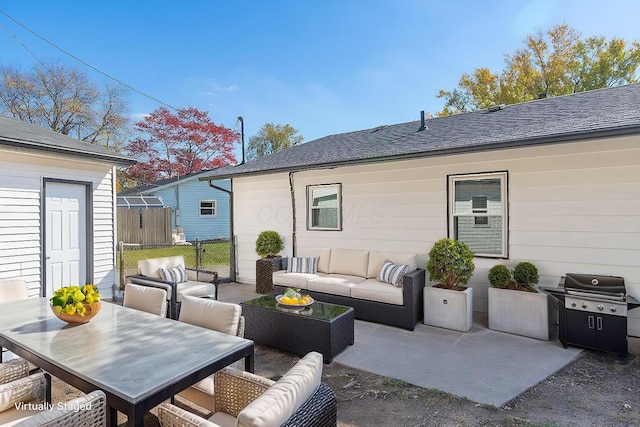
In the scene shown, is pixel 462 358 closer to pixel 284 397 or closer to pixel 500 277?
pixel 500 277

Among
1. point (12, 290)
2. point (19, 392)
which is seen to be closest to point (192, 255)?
point (12, 290)

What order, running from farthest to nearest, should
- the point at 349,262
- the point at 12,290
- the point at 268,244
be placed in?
the point at 268,244
the point at 349,262
the point at 12,290

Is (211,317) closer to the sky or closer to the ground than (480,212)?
closer to the ground

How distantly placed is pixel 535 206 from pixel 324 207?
3.73 m

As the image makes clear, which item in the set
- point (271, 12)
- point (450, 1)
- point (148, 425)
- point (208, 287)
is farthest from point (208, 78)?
point (148, 425)

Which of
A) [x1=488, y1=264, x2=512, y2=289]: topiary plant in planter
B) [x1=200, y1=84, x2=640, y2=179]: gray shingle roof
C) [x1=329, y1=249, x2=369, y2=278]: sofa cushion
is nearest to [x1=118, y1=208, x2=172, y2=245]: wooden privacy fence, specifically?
[x1=200, y1=84, x2=640, y2=179]: gray shingle roof

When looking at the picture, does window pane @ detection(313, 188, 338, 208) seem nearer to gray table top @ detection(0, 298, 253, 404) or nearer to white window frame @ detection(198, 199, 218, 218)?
gray table top @ detection(0, 298, 253, 404)

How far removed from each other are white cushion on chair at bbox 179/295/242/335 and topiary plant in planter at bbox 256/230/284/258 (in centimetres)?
420

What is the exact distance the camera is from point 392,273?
17.0 ft

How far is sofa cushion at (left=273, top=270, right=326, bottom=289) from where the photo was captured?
227 inches

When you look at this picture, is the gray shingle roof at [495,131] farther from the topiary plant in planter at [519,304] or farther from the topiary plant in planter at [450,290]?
the topiary plant in planter at [519,304]

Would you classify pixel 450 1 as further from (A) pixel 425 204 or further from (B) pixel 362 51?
(A) pixel 425 204

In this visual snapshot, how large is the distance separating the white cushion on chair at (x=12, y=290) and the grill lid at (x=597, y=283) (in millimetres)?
6231

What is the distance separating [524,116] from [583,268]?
2.82 metres
